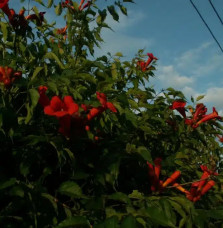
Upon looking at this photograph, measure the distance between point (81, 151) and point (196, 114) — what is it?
164 centimetres

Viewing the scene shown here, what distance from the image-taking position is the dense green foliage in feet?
5.53

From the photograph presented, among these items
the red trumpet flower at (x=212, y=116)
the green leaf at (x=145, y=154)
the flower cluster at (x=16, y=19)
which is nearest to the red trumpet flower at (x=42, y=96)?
the green leaf at (x=145, y=154)

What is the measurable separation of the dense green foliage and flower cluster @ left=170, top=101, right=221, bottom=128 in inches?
2.5

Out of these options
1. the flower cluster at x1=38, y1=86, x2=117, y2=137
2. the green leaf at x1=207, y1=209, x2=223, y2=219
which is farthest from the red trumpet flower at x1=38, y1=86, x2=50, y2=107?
the green leaf at x1=207, y1=209, x2=223, y2=219

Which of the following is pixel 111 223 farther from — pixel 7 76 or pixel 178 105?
pixel 178 105

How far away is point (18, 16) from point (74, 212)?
1.77 meters

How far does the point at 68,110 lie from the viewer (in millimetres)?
1808

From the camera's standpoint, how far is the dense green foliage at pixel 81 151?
1.69m

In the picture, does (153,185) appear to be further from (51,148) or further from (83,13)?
(83,13)

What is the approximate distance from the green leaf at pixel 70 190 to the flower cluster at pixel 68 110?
317 millimetres

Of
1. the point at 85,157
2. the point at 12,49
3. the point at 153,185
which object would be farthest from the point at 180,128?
the point at 12,49

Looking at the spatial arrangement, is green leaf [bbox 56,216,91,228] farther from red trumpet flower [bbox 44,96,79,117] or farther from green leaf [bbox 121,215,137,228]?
red trumpet flower [bbox 44,96,79,117]

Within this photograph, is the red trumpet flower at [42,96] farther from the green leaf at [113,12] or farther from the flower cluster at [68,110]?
the green leaf at [113,12]

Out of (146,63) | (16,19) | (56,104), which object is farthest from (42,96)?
(146,63)
